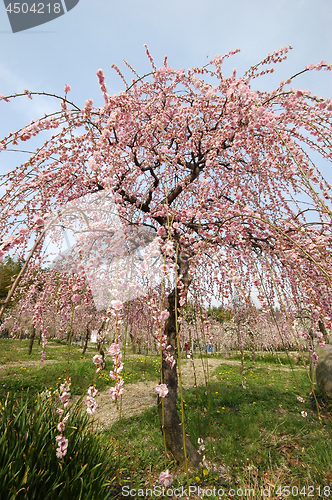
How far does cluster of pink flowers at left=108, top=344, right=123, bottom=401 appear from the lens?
1623 mm

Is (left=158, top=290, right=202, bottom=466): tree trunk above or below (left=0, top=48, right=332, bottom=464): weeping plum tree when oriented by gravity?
below

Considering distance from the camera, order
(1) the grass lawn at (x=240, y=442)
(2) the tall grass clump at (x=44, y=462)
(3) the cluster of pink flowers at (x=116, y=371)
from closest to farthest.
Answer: (3) the cluster of pink flowers at (x=116, y=371) < (2) the tall grass clump at (x=44, y=462) < (1) the grass lawn at (x=240, y=442)

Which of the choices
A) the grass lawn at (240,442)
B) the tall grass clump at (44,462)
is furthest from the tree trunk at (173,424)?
the tall grass clump at (44,462)

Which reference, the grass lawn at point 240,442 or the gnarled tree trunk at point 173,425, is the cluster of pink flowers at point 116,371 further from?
the gnarled tree trunk at point 173,425

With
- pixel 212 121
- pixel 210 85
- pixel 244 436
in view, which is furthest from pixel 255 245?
pixel 244 436

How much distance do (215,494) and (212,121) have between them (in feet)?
18.7

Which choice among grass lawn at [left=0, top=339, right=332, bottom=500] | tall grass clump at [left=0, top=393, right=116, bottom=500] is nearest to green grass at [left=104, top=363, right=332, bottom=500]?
grass lawn at [left=0, top=339, right=332, bottom=500]

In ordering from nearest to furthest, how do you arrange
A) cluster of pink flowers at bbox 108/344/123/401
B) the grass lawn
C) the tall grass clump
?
cluster of pink flowers at bbox 108/344/123/401 < the tall grass clump < the grass lawn

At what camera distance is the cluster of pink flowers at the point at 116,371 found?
1.62 m

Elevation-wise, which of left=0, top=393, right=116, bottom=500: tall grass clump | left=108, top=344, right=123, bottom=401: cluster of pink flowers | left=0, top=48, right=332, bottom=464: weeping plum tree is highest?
left=0, top=48, right=332, bottom=464: weeping plum tree

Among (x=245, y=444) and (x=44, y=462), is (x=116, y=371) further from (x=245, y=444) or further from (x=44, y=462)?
(x=245, y=444)

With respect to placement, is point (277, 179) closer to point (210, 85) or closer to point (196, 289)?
point (210, 85)

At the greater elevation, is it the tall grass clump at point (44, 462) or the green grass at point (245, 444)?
the tall grass clump at point (44, 462)

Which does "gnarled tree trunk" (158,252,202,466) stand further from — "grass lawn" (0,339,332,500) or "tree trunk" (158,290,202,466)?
"grass lawn" (0,339,332,500)
